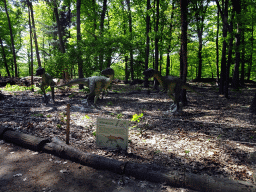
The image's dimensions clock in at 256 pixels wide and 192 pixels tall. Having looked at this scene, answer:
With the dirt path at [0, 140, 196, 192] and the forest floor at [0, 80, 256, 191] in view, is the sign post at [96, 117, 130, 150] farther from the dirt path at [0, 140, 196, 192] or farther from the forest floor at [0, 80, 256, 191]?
the dirt path at [0, 140, 196, 192]

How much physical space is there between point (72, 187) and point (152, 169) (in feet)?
4.46

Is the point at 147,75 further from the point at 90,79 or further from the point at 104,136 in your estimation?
the point at 104,136

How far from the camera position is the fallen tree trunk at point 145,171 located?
2438 millimetres

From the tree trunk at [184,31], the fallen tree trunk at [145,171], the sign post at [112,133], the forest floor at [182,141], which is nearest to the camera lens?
the fallen tree trunk at [145,171]

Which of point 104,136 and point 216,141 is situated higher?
point 104,136

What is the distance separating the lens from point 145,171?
2873 millimetres

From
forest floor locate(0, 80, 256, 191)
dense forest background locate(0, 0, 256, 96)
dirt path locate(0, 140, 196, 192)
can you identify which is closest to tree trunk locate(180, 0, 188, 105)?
dense forest background locate(0, 0, 256, 96)

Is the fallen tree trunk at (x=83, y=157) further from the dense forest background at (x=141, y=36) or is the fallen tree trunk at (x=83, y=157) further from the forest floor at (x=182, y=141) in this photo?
the dense forest background at (x=141, y=36)

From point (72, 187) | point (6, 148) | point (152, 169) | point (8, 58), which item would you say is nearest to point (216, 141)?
point (152, 169)

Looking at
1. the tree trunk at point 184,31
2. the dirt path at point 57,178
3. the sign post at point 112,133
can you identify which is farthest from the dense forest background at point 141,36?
the dirt path at point 57,178

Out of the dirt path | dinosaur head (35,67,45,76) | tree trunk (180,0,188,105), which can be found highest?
tree trunk (180,0,188,105)

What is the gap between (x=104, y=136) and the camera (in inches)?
151

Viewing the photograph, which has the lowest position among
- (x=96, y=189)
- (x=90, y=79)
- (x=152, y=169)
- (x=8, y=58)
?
(x=96, y=189)

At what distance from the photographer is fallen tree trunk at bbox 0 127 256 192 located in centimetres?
244
